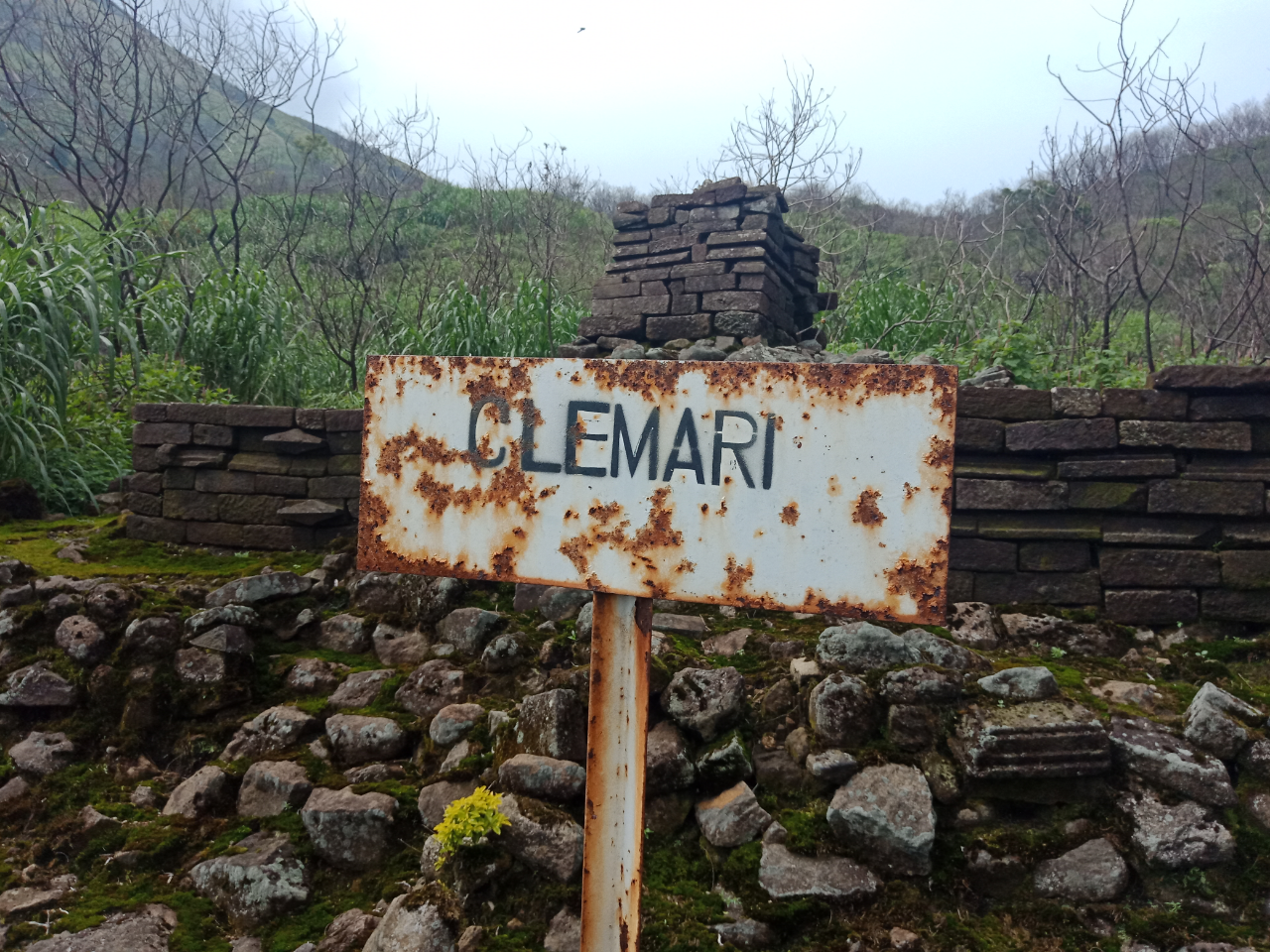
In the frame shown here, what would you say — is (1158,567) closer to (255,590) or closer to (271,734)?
(271,734)

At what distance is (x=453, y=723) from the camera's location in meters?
2.52

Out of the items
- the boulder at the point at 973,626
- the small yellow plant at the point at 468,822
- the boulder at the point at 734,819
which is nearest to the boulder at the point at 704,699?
the boulder at the point at 734,819

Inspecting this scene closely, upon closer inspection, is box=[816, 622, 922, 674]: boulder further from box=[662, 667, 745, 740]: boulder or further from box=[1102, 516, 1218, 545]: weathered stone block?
box=[1102, 516, 1218, 545]: weathered stone block

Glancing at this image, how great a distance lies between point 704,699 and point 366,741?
3.58ft

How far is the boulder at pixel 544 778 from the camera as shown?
220cm

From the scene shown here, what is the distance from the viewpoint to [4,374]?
4000 millimetres

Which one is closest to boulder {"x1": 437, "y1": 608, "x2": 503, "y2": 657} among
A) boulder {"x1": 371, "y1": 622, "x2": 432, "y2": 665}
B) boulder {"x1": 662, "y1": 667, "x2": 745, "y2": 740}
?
boulder {"x1": 371, "y1": 622, "x2": 432, "y2": 665}

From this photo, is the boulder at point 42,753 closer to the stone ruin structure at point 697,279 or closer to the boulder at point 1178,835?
the boulder at point 1178,835

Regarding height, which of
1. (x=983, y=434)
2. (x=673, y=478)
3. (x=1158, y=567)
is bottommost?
(x=1158, y=567)

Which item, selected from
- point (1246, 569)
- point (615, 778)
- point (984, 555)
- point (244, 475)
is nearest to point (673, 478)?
point (615, 778)

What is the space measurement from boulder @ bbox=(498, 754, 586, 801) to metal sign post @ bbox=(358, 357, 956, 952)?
0.91 meters

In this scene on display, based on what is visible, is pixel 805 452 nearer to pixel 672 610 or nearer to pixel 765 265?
pixel 672 610

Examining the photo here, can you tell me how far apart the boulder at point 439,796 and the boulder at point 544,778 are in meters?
0.14

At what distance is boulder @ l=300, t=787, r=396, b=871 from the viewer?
2.21 m
